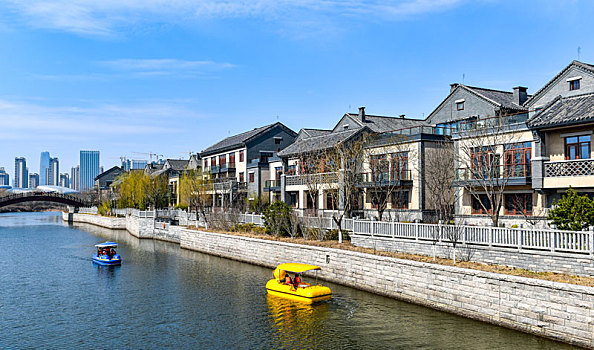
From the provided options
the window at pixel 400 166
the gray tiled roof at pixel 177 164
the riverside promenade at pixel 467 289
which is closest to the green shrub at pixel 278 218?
the riverside promenade at pixel 467 289

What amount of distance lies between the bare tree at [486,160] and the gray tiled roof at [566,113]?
2063mm

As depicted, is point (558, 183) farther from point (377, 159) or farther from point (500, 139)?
point (377, 159)

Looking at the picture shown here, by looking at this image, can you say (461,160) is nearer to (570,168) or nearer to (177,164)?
(570,168)

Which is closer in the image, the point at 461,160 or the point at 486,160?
the point at 486,160

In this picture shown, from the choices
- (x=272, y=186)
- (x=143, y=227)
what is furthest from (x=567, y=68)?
(x=143, y=227)

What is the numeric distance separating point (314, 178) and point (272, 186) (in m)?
12.3

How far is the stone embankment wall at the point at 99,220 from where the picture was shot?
223ft

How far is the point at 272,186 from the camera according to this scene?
49.9 m

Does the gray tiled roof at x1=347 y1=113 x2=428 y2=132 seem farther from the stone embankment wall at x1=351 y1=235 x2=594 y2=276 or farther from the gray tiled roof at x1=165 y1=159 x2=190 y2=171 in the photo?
the gray tiled roof at x1=165 y1=159 x2=190 y2=171

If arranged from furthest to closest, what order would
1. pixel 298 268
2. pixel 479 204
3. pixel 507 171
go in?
pixel 479 204
pixel 507 171
pixel 298 268

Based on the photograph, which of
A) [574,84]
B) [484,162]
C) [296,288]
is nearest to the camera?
[296,288]

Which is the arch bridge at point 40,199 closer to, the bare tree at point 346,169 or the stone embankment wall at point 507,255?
the bare tree at point 346,169

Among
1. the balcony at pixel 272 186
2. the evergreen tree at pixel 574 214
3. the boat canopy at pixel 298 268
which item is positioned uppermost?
the balcony at pixel 272 186

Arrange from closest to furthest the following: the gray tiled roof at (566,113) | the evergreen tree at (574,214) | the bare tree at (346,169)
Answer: the evergreen tree at (574,214), the gray tiled roof at (566,113), the bare tree at (346,169)
